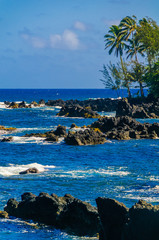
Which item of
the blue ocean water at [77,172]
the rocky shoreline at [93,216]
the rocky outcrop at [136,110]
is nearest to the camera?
the rocky shoreline at [93,216]

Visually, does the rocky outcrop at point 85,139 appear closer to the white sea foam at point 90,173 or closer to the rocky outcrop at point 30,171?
the white sea foam at point 90,173

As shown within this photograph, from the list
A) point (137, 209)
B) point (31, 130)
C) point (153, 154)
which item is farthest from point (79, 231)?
point (31, 130)

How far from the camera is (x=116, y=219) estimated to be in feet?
46.8

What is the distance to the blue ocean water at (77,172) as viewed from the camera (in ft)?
68.4

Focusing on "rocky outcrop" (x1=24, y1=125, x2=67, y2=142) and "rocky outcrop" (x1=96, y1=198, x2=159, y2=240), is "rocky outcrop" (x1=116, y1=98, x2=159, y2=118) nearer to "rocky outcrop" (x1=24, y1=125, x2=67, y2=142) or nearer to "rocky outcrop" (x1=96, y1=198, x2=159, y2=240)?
"rocky outcrop" (x1=24, y1=125, x2=67, y2=142)

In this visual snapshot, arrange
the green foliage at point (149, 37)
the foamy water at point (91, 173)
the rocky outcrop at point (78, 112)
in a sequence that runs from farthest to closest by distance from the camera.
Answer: the green foliage at point (149, 37) → the rocky outcrop at point (78, 112) → the foamy water at point (91, 173)

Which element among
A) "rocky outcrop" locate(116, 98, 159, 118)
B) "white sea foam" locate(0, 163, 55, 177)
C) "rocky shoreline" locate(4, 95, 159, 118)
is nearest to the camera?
"white sea foam" locate(0, 163, 55, 177)

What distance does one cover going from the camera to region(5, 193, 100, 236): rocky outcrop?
649 inches

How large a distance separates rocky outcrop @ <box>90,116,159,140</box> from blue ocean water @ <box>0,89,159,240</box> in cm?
228

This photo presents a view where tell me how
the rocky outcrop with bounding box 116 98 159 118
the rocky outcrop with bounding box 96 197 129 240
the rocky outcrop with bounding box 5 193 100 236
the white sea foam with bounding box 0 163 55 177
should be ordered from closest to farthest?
the rocky outcrop with bounding box 96 197 129 240 → the rocky outcrop with bounding box 5 193 100 236 → the white sea foam with bounding box 0 163 55 177 → the rocky outcrop with bounding box 116 98 159 118

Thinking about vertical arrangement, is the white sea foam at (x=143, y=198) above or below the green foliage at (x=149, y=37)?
below

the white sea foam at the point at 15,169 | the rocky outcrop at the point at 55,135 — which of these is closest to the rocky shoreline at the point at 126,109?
the rocky outcrop at the point at 55,135

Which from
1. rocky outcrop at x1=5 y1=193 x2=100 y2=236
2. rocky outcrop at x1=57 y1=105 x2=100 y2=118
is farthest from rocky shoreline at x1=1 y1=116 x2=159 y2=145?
rocky outcrop at x1=5 y1=193 x2=100 y2=236

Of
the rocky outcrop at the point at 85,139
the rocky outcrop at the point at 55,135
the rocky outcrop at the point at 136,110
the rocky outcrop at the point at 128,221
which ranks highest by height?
the rocky outcrop at the point at 136,110
